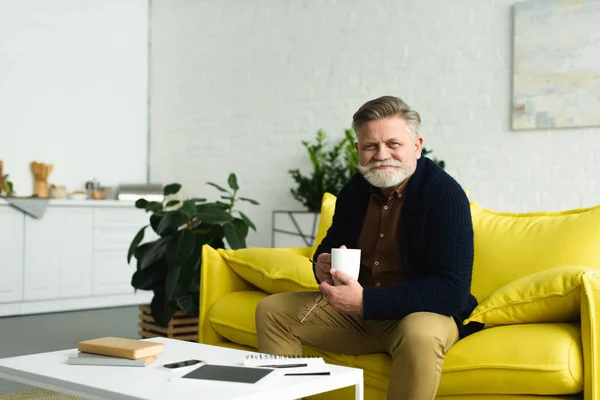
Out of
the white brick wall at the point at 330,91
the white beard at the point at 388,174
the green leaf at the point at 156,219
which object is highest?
the white brick wall at the point at 330,91

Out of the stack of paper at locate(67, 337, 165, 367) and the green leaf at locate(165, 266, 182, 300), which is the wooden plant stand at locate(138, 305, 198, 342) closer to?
the green leaf at locate(165, 266, 182, 300)

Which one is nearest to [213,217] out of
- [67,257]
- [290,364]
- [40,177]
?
[290,364]

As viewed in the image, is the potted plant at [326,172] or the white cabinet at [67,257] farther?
the white cabinet at [67,257]

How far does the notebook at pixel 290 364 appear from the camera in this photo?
1815 mm

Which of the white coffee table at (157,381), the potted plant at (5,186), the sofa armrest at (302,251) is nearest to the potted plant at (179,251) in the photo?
the sofa armrest at (302,251)

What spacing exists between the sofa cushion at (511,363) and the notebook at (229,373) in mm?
620

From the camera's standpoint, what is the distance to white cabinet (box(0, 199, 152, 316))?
17.3 ft

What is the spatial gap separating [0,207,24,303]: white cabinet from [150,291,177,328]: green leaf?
6.13ft

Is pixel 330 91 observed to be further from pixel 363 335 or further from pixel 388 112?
pixel 363 335

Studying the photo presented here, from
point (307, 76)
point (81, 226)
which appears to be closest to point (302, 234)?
point (307, 76)

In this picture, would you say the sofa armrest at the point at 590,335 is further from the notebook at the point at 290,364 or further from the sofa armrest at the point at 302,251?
the sofa armrest at the point at 302,251

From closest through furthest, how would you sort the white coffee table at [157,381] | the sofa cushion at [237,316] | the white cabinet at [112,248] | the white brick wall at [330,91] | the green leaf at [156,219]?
the white coffee table at [157,381] < the sofa cushion at [237,316] < the green leaf at [156,219] < the white brick wall at [330,91] < the white cabinet at [112,248]

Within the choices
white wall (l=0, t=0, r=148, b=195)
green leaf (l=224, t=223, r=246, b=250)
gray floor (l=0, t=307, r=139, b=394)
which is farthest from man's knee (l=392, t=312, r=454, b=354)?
white wall (l=0, t=0, r=148, b=195)

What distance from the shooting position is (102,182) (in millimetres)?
6355
